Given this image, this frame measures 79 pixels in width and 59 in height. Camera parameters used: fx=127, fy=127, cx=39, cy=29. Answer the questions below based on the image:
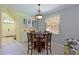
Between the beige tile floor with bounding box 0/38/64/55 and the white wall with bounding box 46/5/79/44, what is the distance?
0.12m

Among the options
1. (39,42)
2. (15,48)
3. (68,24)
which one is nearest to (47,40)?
(39,42)

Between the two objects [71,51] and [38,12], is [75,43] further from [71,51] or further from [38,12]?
[38,12]

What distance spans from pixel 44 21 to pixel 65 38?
446mm

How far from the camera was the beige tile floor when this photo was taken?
2.09 meters

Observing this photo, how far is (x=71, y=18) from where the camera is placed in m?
2.07

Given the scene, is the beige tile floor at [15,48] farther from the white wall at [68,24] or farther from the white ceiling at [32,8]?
the white ceiling at [32,8]

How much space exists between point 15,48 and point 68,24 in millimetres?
966

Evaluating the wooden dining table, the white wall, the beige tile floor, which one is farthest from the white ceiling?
the beige tile floor

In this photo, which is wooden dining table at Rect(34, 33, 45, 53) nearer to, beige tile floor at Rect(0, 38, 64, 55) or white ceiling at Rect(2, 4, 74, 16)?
beige tile floor at Rect(0, 38, 64, 55)

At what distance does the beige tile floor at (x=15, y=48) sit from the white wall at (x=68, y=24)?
0.12 m

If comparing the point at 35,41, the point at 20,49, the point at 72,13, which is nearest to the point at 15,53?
the point at 20,49

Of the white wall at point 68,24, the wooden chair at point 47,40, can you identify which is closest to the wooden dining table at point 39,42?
the wooden chair at point 47,40

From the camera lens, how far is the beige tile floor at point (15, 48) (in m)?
2.09
